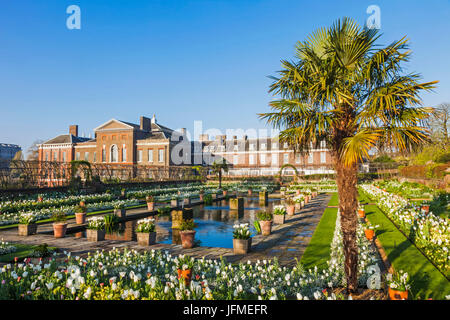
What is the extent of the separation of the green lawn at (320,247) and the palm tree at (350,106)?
7.90 ft

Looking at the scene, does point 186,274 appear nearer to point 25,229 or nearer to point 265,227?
point 265,227

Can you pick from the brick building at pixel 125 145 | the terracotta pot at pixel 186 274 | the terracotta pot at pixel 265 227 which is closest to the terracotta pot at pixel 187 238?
the terracotta pot at pixel 265 227

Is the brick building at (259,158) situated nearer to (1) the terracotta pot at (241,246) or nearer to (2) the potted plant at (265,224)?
(2) the potted plant at (265,224)

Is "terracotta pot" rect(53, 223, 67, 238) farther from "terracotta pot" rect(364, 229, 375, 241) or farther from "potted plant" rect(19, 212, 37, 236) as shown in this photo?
"terracotta pot" rect(364, 229, 375, 241)

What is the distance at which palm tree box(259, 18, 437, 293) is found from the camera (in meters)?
4.87

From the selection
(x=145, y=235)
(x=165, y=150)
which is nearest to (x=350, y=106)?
(x=145, y=235)

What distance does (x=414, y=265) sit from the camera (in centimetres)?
707

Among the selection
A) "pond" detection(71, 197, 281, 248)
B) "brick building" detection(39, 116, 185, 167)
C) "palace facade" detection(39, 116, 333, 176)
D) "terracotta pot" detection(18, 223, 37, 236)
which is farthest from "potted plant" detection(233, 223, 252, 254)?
"palace facade" detection(39, 116, 333, 176)

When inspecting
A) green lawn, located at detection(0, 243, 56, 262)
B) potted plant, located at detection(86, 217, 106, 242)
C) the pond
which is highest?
potted plant, located at detection(86, 217, 106, 242)

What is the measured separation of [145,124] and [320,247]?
54.1 m

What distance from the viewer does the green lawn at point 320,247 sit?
7609mm

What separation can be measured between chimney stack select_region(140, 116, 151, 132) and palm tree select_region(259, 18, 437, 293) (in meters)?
55.0
